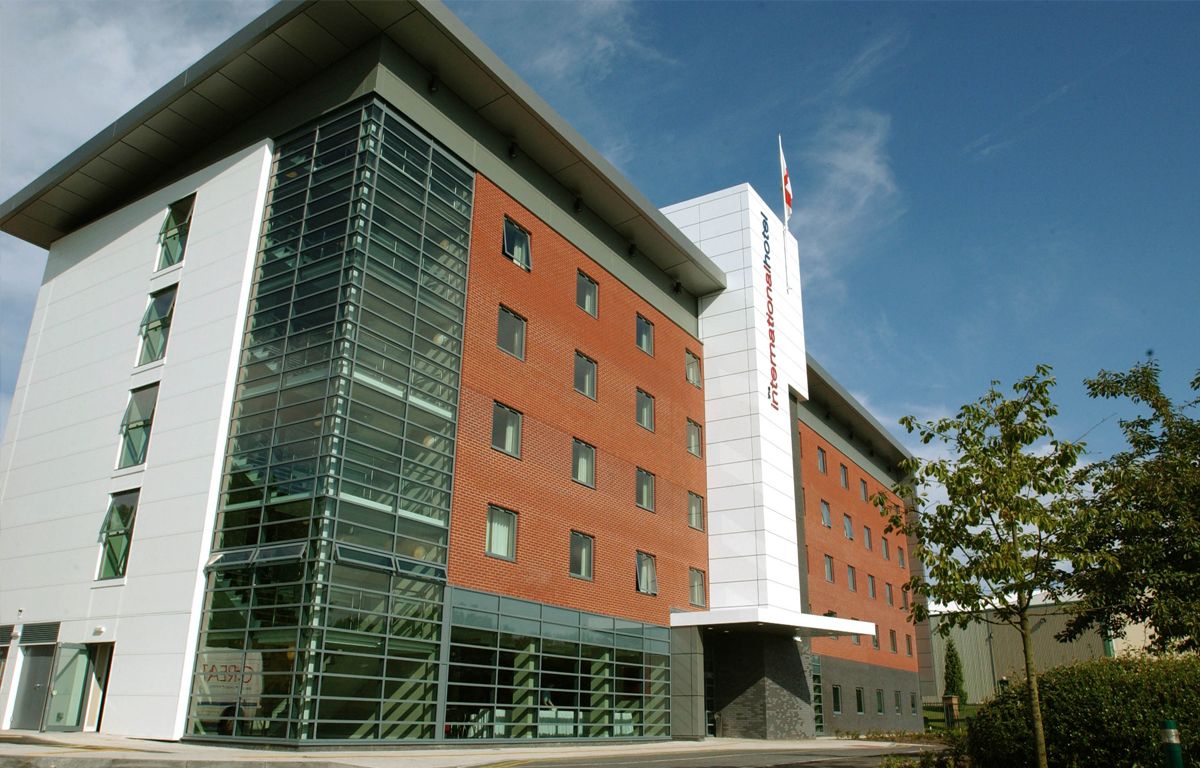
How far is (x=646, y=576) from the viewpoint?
2866 centimetres

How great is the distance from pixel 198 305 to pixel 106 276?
18.6 ft

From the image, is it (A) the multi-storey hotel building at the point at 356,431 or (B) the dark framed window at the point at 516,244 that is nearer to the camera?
(A) the multi-storey hotel building at the point at 356,431

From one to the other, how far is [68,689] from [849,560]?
36.1m

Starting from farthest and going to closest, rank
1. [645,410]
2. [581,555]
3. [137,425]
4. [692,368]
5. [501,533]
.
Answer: [692,368] < [645,410] < [581,555] < [501,533] < [137,425]

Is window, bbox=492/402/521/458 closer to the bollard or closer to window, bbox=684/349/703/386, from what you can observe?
window, bbox=684/349/703/386

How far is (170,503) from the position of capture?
20.7 m

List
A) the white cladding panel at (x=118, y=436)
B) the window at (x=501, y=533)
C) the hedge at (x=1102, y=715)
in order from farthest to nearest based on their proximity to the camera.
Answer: the window at (x=501, y=533), the white cladding panel at (x=118, y=436), the hedge at (x=1102, y=715)

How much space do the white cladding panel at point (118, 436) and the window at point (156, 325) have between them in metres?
0.28

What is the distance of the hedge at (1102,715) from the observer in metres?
13.7

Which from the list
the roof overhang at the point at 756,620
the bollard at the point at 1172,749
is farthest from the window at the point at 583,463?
the bollard at the point at 1172,749

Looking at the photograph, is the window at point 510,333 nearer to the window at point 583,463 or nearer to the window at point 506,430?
the window at point 506,430

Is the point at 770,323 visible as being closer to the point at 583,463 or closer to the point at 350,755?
the point at 583,463

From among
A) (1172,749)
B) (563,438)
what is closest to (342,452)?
(563,438)

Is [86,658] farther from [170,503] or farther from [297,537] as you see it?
[297,537]
